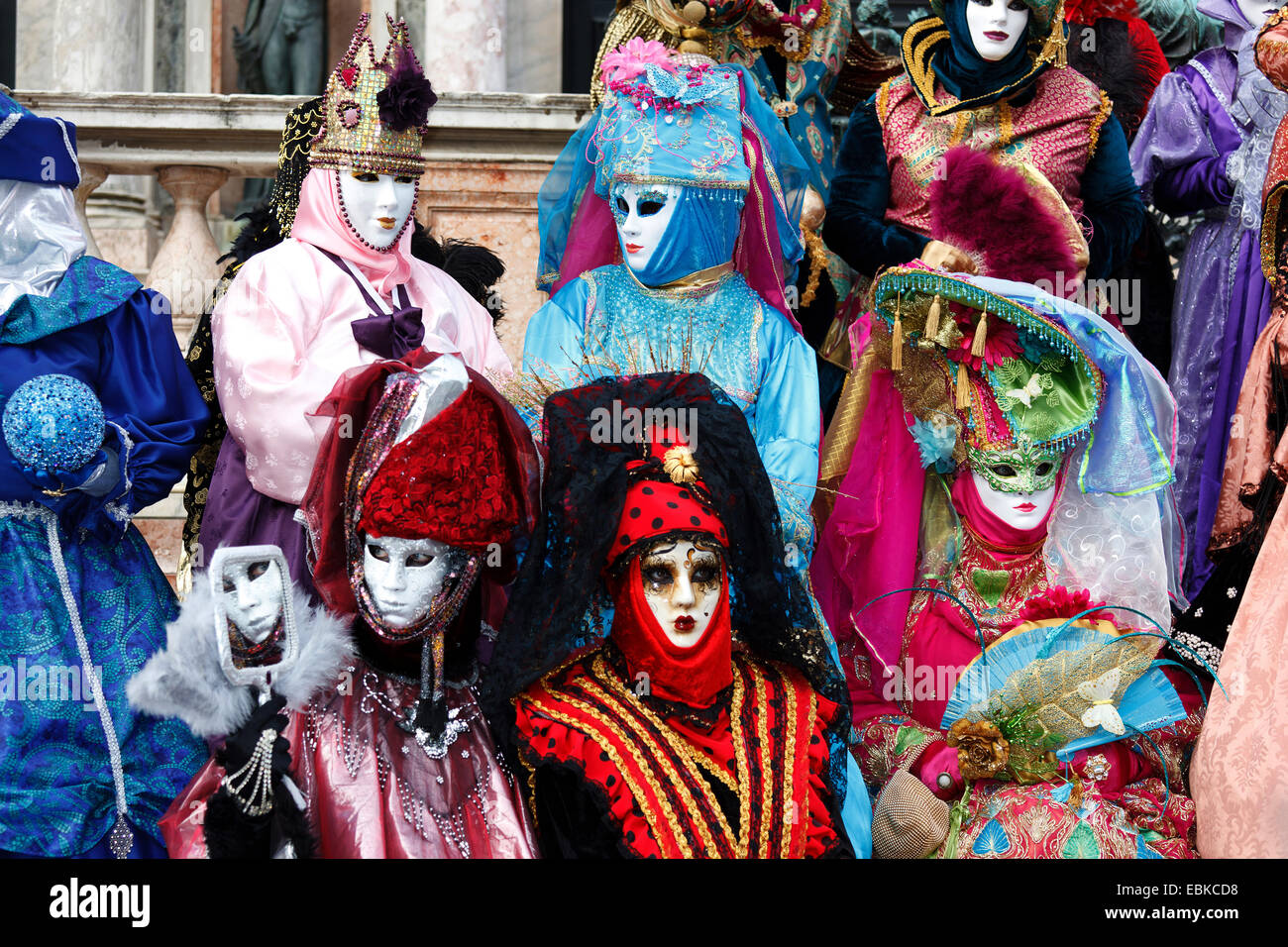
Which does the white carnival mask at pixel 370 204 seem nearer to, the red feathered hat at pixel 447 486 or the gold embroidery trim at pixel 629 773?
the red feathered hat at pixel 447 486

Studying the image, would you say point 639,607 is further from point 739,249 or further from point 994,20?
point 994,20

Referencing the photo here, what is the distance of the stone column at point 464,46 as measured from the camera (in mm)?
7637

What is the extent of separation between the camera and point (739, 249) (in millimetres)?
5504

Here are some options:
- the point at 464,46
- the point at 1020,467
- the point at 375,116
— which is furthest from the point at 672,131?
the point at 464,46

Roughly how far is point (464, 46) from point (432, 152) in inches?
46.7

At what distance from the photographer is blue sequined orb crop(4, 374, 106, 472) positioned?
4.49 meters

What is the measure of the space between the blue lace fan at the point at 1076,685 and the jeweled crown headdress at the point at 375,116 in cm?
205

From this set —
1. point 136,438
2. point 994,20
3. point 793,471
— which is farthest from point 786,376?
point 136,438

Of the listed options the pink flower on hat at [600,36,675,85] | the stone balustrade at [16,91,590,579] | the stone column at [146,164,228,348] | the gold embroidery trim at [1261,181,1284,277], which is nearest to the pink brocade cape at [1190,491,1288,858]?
the gold embroidery trim at [1261,181,1284,277]

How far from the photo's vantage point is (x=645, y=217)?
5.32 metres

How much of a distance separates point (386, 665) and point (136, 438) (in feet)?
2.90

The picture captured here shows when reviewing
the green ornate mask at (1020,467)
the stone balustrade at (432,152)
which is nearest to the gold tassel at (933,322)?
the green ornate mask at (1020,467)

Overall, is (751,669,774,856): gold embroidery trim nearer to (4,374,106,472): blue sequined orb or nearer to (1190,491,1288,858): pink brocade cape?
(1190,491,1288,858): pink brocade cape
